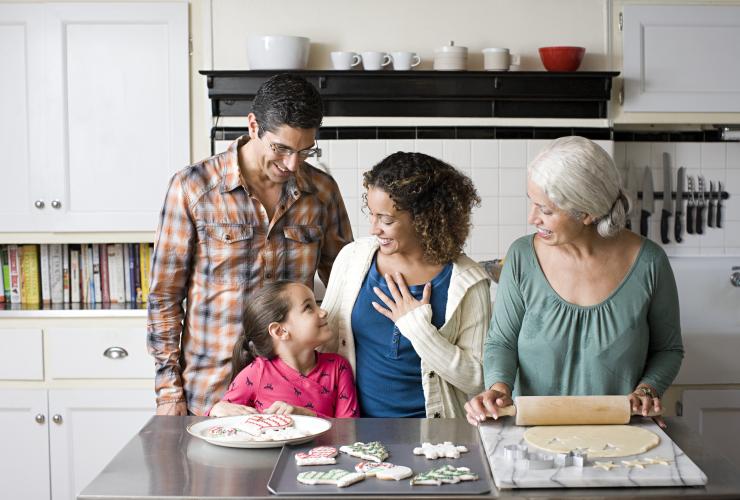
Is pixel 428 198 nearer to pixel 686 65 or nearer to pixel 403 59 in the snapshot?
pixel 403 59

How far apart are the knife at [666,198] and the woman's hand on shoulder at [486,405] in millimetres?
2423

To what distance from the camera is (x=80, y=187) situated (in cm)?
367

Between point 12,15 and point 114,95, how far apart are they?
496 millimetres

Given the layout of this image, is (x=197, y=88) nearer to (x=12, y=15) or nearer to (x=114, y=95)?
(x=114, y=95)

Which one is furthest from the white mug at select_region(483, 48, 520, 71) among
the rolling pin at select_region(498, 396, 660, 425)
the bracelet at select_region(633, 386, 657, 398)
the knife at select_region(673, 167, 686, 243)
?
the rolling pin at select_region(498, 396, 660, 425)

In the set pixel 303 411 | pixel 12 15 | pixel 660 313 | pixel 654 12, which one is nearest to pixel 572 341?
pixel 660 313

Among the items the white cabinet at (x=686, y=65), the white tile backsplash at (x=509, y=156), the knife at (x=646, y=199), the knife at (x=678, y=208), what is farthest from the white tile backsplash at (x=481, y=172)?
the knife at (x=678, y=208)

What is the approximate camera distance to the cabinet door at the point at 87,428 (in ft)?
11.6

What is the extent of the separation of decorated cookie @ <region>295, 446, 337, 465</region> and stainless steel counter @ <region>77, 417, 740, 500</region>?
0.17 feet

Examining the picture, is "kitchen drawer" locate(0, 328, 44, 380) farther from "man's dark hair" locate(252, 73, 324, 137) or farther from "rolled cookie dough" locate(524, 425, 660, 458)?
"rolled cookie dough" locate(524, 425, 660, 458)

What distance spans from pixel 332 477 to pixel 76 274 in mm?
2696

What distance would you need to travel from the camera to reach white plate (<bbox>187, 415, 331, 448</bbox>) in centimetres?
163

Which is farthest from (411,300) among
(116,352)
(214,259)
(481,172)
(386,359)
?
(116,352)

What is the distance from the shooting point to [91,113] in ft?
11.9
